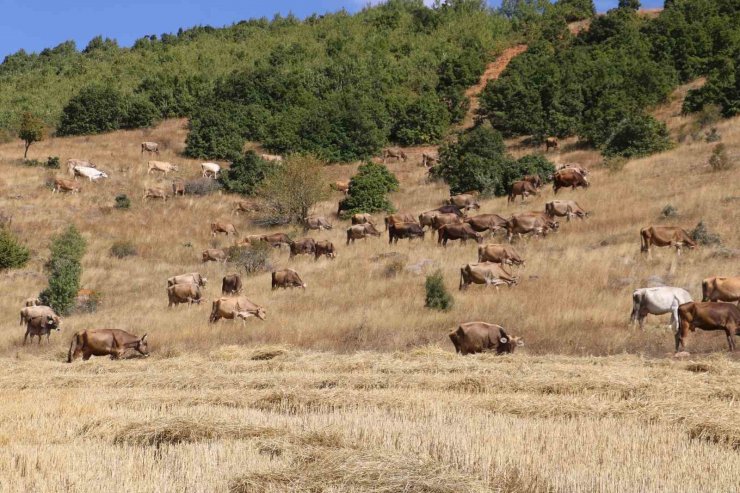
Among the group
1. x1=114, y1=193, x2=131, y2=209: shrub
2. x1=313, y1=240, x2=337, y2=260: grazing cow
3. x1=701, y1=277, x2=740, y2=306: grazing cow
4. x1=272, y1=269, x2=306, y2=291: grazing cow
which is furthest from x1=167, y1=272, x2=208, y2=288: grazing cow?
x1=114, y1=193, x2=131, y2=209: shrub

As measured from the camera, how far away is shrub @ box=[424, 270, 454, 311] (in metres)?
22.2

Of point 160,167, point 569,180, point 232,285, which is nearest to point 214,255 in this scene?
point 232,285

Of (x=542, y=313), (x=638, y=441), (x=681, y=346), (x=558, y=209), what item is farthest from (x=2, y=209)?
(x=638, y=441)

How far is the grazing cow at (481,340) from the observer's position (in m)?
18.3

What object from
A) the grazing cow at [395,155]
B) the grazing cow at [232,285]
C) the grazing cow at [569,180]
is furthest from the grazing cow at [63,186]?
the grazing cow at [569,180]

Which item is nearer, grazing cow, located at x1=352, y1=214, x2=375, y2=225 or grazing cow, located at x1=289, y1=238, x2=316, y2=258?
grazing cow, located at x1=289, y1=238, x2=316, y2=258

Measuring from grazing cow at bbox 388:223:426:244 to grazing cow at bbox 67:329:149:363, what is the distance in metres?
16.3

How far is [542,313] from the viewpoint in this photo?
2088cm

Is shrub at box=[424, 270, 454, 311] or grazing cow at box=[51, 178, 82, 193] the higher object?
grazing cow at box=[51, 178, 82, 193]

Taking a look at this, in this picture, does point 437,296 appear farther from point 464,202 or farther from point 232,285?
point 464,202

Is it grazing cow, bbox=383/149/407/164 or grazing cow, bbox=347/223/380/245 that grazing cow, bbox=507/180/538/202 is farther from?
grazing cow, bbox=383/149/407/164

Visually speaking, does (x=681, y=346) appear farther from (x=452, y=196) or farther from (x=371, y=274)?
(x=452, y=196)

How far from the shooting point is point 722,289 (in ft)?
65.2

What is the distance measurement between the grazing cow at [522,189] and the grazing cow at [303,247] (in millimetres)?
Answer: 11036
